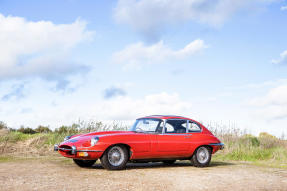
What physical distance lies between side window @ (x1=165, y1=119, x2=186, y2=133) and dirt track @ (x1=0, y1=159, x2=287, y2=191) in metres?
1.41

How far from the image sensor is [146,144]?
11242mm

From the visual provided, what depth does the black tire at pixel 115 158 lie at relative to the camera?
1056 centimetres

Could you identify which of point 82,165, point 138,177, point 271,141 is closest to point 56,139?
point 82,165

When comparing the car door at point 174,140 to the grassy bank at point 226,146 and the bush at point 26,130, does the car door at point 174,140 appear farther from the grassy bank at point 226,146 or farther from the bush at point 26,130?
the bush at point 26,130

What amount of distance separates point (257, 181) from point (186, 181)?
6.91 feet

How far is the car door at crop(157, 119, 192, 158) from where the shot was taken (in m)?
11.6

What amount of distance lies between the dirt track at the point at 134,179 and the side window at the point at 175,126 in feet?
4.64

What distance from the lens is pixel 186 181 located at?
924cm

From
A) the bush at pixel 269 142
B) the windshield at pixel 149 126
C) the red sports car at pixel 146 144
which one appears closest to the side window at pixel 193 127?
the red sports car at pixel 146 144

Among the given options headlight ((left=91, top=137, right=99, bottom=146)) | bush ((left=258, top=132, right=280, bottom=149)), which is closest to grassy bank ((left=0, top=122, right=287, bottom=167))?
bush ((left=258, top=132, right=280, bottom=149))

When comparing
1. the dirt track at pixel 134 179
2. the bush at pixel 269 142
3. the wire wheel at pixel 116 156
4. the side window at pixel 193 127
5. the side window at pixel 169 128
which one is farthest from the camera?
the bush at pixel 269 142

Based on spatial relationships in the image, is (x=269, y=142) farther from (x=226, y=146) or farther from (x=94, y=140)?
(x=94, y=140)

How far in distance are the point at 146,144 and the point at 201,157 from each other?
237 cm

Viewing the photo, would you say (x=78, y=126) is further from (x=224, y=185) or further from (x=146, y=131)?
(x=224, y=185)
